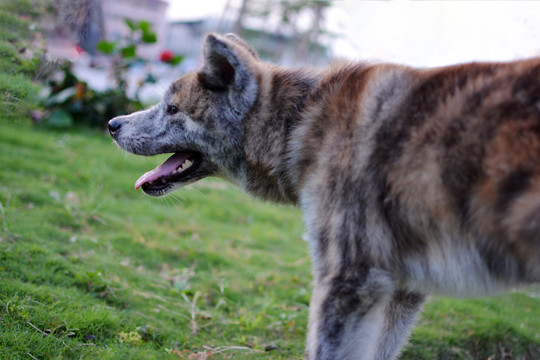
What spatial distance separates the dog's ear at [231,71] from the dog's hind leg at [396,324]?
1.56 meters

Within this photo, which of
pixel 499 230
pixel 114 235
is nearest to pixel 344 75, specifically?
pixel 499 230

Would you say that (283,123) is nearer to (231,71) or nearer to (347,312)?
(231,71)

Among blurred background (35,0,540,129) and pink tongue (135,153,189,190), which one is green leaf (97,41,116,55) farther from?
pink tongue (135,153,189,190)

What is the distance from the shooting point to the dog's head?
9.74 feet

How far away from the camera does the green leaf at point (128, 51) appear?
Result: 7.92 meters

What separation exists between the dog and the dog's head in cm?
16

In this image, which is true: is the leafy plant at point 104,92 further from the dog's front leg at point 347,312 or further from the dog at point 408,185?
the dog's front leg at point 347,312

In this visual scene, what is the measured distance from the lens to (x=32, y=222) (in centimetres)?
429

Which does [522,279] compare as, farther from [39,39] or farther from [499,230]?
[39,39]

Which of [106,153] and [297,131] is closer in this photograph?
[297,131]

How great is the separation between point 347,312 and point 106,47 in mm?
6988

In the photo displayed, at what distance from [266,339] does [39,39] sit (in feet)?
9.28

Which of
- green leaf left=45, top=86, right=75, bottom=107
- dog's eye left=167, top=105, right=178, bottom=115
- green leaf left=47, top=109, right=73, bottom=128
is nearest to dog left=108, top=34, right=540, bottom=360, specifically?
dog's eye left=167, top=105, right=178, bottom=115

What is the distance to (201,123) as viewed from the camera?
316cm
